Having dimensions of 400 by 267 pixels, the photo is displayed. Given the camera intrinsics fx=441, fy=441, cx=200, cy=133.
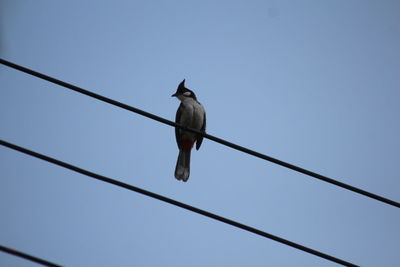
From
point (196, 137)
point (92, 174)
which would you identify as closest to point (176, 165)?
point (196, 137)

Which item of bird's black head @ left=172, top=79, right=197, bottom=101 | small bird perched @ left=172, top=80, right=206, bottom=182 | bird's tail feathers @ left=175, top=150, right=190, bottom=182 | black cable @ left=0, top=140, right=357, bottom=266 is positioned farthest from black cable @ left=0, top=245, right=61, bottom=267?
bird's black head @ left=172, top=79, right=197, bottom=101

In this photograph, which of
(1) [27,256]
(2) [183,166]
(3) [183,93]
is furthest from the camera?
(3) [183,93]

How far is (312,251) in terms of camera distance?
2.88 metres

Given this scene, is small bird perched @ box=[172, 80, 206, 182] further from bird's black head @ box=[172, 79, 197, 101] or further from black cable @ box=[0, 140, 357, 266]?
black cable @ box=[0, 140, 357, 266]

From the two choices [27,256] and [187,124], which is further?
[187,124]

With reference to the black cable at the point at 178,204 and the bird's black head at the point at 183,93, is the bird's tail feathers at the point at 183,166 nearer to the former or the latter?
the bird's black head at the point at 183,93

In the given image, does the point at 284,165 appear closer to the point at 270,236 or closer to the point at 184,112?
the point at 270,236

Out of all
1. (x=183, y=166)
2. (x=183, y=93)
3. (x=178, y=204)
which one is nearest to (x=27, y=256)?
(x=178, y=204)

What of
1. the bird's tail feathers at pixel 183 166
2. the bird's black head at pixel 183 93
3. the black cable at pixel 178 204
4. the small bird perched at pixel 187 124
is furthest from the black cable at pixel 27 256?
the bird's black head at pixel 183 93

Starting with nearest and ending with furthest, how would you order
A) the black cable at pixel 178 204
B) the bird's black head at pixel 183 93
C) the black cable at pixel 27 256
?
the black cable at pixel 27 256, the black cable at pixel 178 204, the bird's black head at pixel 183 93

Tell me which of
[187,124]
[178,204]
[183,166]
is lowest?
[178,204]

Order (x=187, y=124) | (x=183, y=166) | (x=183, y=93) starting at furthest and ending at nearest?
(x=183, y=93)
(x=187, y=124)
(x=183, y=166)

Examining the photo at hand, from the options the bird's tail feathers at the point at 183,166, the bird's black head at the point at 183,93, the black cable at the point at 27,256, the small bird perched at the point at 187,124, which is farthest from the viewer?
the bird's black head at the point at 183,93

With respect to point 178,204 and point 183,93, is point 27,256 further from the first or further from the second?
point 183,93
